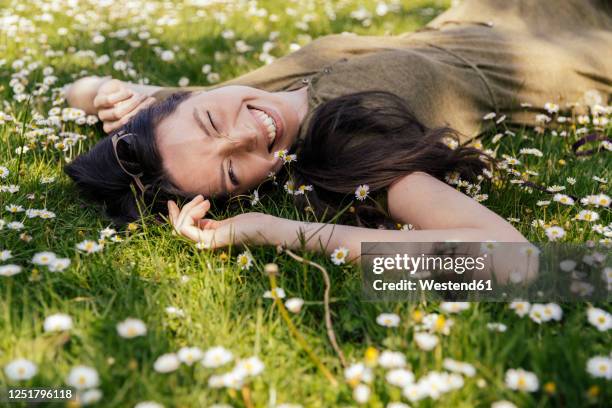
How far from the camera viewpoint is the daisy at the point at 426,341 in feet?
4.68

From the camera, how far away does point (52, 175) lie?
8.25 ft

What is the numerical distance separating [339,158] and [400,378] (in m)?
1.03

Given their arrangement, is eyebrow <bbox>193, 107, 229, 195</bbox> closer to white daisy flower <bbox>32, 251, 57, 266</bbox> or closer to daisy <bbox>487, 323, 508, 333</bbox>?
white daisy flower <bbox>32, 251, 57, 266</bbox>

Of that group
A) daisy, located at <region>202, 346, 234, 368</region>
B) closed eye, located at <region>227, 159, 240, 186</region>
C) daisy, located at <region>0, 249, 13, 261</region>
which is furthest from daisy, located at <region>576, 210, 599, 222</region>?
daisy, located at <region>0, 249, 13, 261</region>

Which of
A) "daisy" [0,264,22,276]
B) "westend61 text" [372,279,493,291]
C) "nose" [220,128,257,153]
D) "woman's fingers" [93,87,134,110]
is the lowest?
"westend61 text" [372,279,493,291]

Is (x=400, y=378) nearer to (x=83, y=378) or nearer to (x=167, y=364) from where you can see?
(x=167, y=364)

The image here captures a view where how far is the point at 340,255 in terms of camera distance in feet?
6.05

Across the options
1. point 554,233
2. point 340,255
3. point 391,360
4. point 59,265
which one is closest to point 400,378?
point 391,360

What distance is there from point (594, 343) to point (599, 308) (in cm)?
18

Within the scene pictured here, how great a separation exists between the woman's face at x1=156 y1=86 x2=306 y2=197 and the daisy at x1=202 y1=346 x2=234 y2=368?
2.75 feet

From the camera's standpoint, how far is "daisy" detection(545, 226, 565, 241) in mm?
1861

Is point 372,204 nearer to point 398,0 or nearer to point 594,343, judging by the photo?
point 594,343

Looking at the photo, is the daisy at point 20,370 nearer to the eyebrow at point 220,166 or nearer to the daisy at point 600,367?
the eyebrow at point 220,166

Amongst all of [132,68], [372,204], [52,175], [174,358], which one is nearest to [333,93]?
[372,204]
